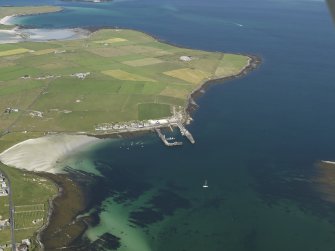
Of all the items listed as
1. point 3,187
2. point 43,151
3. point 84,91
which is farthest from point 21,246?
point 84,91

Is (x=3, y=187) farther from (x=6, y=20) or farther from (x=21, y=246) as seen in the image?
(x=6, y=20)

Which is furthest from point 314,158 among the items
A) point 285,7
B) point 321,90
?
point 285,7

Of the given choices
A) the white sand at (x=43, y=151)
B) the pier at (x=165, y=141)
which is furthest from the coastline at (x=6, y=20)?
the pier at (x=165, y=141)

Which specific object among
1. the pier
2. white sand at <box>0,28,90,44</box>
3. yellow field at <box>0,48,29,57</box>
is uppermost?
the pier

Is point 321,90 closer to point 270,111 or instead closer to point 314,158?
point 270,111

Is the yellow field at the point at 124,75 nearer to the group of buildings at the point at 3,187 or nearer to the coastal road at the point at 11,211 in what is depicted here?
the coastal road at the point at 11,211

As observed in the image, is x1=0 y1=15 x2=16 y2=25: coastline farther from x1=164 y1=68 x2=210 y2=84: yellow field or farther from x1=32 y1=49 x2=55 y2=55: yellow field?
x1=164 y1=68 x2=210 y2=84: yellow field

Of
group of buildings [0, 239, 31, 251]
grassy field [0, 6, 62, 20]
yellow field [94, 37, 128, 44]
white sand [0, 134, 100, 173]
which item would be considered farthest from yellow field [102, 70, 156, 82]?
grassy field [0, 6, 62, 20]

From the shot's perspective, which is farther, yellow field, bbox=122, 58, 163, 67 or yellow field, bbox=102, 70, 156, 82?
yellow field, bbox=122, 58, 163, 67
